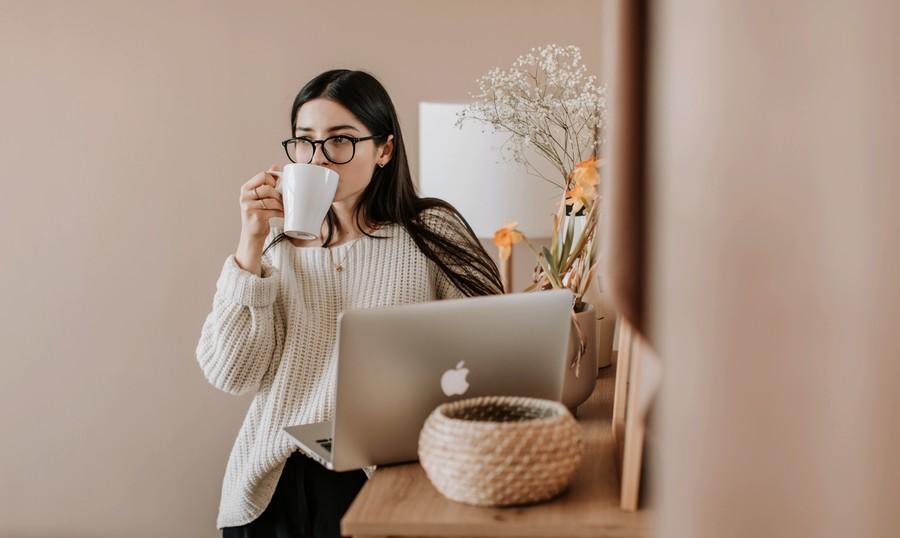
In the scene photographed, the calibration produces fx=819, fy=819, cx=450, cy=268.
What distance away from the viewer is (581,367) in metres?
1.12

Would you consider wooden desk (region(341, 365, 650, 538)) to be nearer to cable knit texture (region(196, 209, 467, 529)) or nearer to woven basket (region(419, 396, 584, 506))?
woven basket (region(419, 396, 584, 506))

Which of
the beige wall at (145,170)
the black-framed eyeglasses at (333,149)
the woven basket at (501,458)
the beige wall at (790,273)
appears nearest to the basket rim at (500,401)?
the woven basket at (501,458)

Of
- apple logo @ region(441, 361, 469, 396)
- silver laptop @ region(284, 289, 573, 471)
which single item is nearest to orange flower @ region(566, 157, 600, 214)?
silver laptop @ region(284, 289, 573, 471)

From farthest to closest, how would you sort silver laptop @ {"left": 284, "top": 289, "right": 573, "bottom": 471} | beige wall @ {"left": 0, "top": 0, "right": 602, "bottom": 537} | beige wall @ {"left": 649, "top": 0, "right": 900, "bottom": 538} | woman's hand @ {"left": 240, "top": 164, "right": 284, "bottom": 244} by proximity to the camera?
beige wall @ {"left": 0, "top": 0, "right": 602, "bottom": 537} < woman's hand @ {"left": 240, "top": 164, "right": 284, "bottom": 244} < silver laptop @ {"left": 284, "top": 289, "right": 573, "bottom": 471} < beige wall @ {"left": 649, "top": 0, "right": 900, "bottom": 538}

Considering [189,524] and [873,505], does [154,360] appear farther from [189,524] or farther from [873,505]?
[873,505]

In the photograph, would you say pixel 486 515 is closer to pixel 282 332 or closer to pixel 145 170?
pixel 282 332

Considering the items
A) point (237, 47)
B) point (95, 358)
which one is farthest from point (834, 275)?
point (95, 358)

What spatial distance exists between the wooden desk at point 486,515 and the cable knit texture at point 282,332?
65 cm

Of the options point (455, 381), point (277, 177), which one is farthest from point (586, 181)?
point (277, 177)

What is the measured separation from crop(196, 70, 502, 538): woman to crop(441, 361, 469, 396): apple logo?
589 millimetres

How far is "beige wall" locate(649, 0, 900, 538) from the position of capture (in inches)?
16.8

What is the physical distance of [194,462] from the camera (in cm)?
244

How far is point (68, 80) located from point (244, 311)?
1.30 meters

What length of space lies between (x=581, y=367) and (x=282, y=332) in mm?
683
